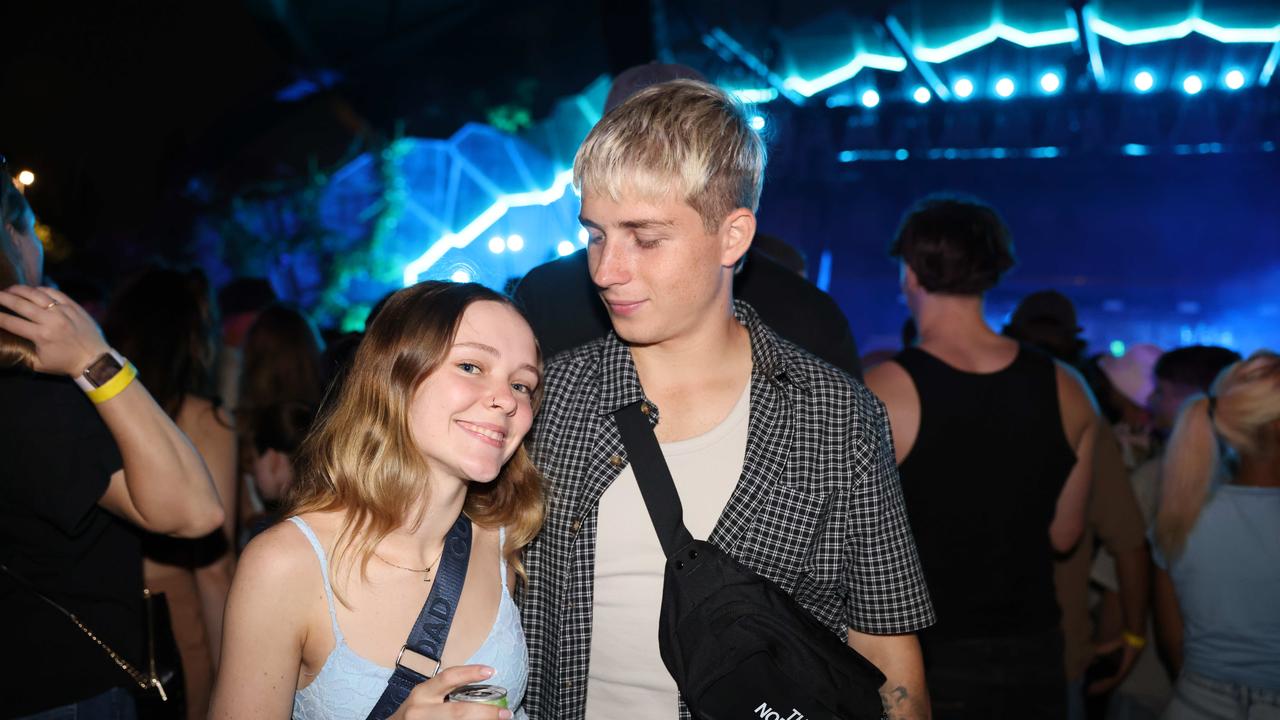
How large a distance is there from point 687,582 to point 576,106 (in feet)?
36.6

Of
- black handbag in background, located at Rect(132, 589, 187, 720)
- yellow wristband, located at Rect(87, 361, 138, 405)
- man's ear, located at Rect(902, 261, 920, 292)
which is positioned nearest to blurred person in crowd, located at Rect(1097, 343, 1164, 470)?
man's ear, located at Rect(902, 261, 920, 292)

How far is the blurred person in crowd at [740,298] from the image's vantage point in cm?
223

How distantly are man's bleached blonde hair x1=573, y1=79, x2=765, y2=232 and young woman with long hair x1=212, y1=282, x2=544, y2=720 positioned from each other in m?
0.35

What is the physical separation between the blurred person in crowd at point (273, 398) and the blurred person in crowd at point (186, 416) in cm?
58

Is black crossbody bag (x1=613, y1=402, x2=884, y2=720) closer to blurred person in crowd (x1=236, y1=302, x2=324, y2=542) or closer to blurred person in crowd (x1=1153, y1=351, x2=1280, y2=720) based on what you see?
blurred person in crowd (x1=1153, y1=351, x2=1280, y2=720)

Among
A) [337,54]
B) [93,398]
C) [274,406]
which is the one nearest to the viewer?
[93,398]

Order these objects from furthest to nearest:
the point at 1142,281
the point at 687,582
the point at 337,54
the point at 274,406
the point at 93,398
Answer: the point at 1142,281 < the point at 337,54 < the point at 274,406 < the point at 93,398 < the point at 687,582

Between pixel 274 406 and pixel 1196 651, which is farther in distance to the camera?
pixel 274 406

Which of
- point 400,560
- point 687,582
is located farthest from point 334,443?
point 687,582

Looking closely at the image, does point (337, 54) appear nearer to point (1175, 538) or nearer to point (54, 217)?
point (54, 217)

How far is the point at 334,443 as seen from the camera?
172 centimetres

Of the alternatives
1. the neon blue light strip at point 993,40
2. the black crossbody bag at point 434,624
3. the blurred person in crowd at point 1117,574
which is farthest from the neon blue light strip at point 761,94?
the black crossbody bag at point 434,624

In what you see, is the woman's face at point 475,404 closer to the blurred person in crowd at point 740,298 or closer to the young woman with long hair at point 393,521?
the young woman with long hair at point 393,521

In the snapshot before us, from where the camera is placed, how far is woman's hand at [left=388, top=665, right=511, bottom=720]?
136 centimetres
